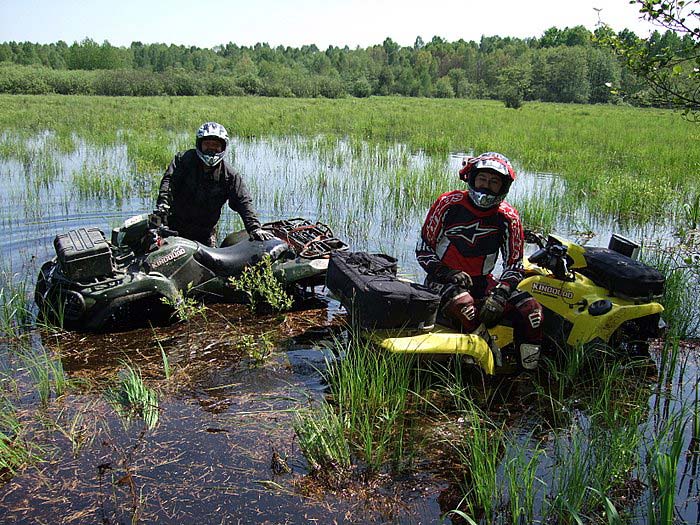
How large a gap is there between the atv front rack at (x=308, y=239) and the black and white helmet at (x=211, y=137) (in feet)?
3.09

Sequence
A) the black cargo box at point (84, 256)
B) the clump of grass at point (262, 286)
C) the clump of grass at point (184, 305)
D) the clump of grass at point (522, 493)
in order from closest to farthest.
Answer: the clump of grass at point (522, 493) → the black cargo box at point (84, 256) → the clump of grass at point (184, 305) → the clump of grass at point (262, 286)

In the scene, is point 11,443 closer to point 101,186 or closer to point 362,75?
point 101,186

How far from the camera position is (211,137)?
631cm

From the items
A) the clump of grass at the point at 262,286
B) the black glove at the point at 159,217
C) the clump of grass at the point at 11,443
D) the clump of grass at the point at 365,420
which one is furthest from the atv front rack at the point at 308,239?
the clump of grass at the point at 11,443

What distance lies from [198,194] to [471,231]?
3.09m

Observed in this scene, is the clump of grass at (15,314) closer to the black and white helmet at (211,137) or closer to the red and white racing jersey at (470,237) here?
the black and white helmet at (211,137)

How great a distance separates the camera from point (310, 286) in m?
6.55

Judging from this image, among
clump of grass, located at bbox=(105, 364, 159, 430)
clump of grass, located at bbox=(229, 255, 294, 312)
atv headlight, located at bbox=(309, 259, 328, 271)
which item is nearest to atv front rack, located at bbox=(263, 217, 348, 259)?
atv headlight, located at bbox=(309, 259, 328, 271)

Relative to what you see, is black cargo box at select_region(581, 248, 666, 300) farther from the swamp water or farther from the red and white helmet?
the red and white helmet

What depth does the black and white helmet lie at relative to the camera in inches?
247

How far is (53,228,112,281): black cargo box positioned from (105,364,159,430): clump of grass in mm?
1131

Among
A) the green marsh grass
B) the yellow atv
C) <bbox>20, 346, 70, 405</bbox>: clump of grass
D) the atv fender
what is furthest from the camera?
the yellow atv

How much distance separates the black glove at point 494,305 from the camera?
4723 millimetres

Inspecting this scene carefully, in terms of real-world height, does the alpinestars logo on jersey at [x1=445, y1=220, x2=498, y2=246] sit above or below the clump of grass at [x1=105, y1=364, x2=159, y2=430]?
above
